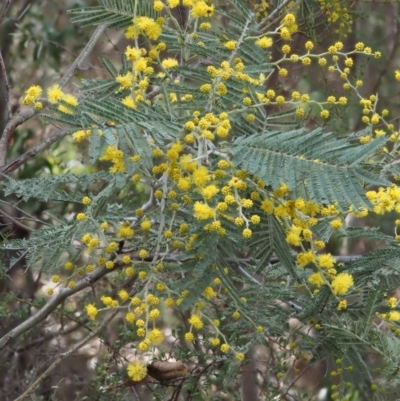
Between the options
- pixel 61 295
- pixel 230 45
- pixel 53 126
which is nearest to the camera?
pixel 230 45

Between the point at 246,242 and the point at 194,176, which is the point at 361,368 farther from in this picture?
the point at 194,176

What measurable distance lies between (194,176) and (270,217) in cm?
17

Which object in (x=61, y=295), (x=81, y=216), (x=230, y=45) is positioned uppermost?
(x=230, y=45)

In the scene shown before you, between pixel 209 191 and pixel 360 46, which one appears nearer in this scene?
pixel 209 191

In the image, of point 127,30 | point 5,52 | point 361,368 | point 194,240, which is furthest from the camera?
point 5,52

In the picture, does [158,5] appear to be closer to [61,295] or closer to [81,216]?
[81,216]

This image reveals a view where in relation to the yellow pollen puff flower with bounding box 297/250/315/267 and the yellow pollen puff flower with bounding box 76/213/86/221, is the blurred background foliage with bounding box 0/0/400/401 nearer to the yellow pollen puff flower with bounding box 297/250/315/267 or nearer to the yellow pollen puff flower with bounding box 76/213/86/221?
the yellow pollen puff flower with bounding box 76/213/86/221

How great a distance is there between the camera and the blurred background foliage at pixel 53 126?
98.6 inches

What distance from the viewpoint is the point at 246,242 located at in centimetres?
126

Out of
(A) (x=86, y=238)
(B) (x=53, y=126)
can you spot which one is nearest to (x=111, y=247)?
(A) (x=86, y=238)

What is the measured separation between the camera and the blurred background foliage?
250 centimetres

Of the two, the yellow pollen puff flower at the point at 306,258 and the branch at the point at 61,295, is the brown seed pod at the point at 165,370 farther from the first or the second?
the yellow pollen puff flower at the point at 306,258

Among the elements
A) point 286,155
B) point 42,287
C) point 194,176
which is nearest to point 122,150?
point 194,176

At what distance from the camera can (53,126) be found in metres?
2.73
